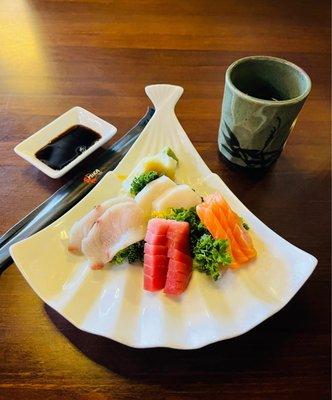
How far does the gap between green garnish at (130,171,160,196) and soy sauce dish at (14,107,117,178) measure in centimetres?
23

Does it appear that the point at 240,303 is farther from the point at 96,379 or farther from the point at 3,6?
the point at 3,6

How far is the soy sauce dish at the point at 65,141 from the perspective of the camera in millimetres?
1112

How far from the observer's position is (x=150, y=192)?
949 millimetres

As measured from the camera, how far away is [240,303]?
793mm

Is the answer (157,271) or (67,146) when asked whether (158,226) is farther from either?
(67,146)

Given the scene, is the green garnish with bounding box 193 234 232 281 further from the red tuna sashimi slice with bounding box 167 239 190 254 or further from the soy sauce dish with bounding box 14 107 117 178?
the soy sauce dish with bounding box 14 107 117 178

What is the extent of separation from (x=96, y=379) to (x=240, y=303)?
36cm

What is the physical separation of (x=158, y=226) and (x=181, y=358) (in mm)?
304

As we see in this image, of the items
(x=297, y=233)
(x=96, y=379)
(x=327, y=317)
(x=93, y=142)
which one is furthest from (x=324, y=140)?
(x=96, y=379)

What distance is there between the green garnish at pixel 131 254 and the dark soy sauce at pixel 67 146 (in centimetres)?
41

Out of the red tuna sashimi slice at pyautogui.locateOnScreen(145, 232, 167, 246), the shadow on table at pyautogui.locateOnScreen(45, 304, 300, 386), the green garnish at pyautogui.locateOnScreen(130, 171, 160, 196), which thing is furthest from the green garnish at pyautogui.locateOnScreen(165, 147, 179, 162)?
the shadow on table at pyautogui.locateOnScreen(45, 304, 300, 386)

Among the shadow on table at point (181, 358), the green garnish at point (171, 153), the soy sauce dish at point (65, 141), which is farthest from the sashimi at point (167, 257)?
the soy sauce dish at point (65, 141)

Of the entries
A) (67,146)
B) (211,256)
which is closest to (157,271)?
(211,256)

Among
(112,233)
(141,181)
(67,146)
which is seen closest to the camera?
(112,233)
